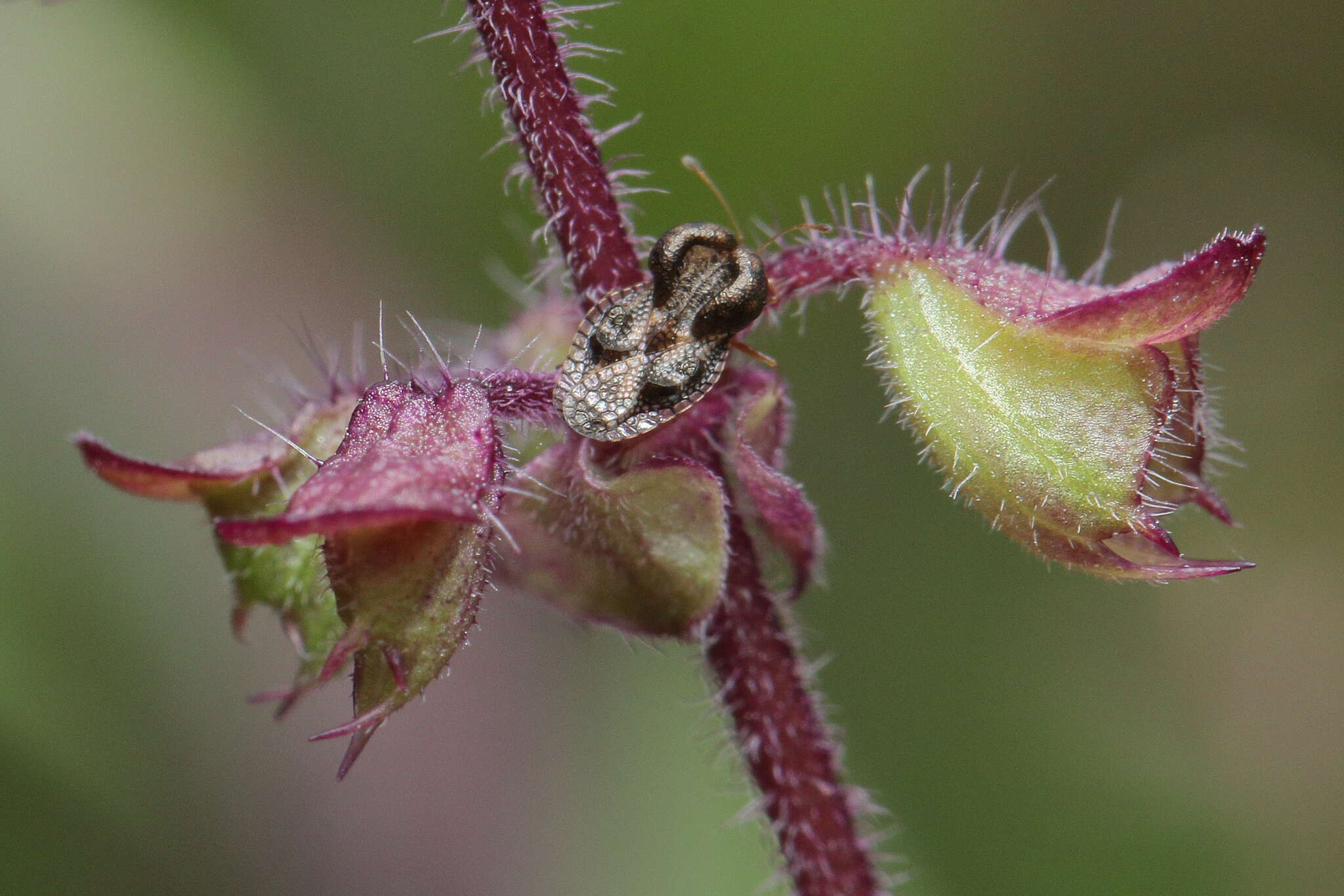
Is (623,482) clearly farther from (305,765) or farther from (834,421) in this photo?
(305,765)

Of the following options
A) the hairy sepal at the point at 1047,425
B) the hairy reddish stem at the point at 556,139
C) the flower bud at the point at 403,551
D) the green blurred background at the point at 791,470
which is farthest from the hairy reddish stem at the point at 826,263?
the green blurred background at the point at 791,470

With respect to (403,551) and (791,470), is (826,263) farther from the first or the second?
(791,470)

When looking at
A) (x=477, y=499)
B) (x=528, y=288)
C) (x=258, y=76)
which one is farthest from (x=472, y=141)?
(x=477, y=499)

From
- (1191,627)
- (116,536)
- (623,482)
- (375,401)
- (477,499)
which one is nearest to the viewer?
(477,499)

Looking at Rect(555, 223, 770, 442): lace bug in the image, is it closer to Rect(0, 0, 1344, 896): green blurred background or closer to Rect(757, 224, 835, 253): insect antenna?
Rect(757, 224, 835, 253): insect antenna

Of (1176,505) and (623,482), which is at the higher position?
(1176,505)

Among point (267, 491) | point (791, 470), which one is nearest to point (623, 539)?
point (267, 491)
